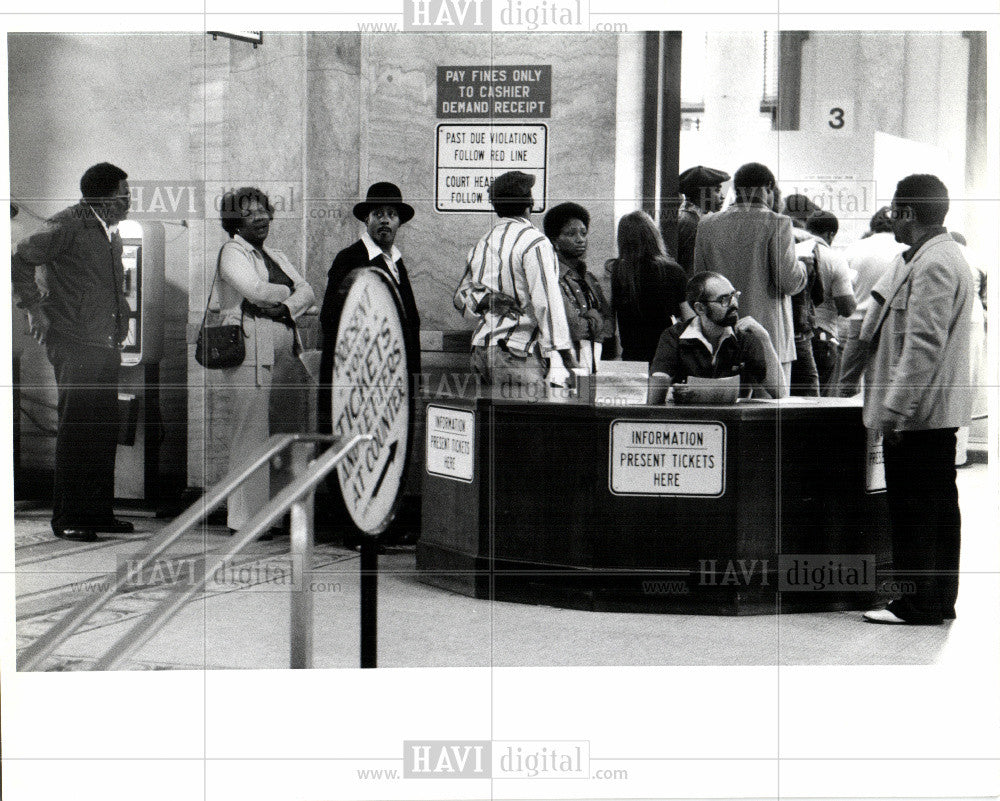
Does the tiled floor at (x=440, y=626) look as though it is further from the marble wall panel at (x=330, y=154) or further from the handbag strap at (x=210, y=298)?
the marble wall panel at (x=330, y=154)

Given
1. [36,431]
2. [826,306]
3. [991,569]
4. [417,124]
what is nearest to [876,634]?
[991,569]

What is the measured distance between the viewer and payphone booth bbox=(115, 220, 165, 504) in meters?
3.51

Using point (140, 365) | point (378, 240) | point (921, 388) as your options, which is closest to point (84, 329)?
point (140, 365)

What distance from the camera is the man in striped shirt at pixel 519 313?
3.78 meters

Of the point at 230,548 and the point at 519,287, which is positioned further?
the point at 519,287

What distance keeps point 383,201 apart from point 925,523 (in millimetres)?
1748

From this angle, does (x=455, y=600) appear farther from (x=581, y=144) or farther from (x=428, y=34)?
(x=428, y=34)

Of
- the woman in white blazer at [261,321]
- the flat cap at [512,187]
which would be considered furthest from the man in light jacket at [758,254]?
the woman in white blazer at [261,321]

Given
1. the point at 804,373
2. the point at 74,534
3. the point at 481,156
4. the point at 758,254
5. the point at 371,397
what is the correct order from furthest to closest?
the point at 804,373 < the point at 758,254 < the point at 481,156 < the point at 74,534 < the point at 371,397

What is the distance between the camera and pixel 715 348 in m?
3.82

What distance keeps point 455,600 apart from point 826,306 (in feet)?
4.47

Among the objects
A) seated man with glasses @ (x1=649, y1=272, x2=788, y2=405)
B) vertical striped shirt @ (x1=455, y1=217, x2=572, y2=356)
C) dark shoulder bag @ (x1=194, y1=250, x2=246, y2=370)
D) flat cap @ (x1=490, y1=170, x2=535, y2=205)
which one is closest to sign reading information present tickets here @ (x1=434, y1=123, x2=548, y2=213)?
flat cap @ (x1=490, y1=170, x2=535, y2=205)

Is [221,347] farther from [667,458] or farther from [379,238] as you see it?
[667,458]

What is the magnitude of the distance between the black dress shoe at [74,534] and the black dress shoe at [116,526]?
10cm
